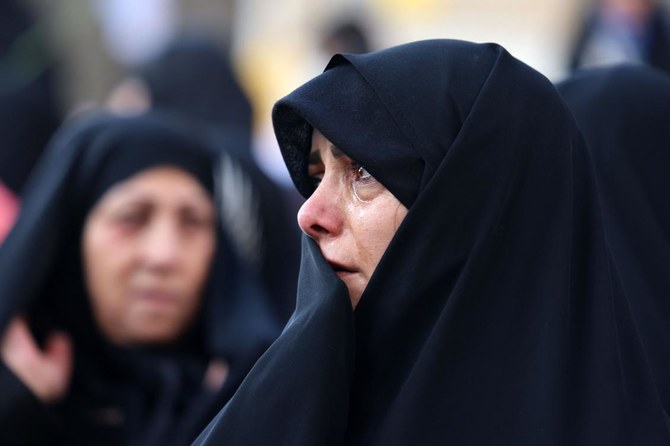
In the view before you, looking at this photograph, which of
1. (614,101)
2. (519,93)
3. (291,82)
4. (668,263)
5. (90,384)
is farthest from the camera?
(291,82)

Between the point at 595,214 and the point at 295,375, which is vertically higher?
the point at 595,214

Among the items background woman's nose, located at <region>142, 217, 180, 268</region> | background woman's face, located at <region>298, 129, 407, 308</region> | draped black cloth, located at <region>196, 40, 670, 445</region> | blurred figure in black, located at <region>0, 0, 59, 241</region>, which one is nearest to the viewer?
draped black cloth, located at <region>196, 40, 670, 445</region>

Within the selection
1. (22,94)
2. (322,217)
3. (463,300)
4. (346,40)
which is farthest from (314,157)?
(346,40)

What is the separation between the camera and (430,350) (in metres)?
2.27

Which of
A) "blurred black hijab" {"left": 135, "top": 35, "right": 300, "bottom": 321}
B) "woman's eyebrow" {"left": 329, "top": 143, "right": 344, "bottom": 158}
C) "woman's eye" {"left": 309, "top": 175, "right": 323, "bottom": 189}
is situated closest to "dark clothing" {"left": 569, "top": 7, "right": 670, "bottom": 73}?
"blurred black hijab" {"left": 135, "top": 35, "right": 300, "bottom": 321}

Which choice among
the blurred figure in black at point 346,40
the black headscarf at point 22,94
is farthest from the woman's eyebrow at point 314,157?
the blurred figure in black at point 346,40

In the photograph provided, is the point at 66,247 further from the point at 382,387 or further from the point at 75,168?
the point at 382,387

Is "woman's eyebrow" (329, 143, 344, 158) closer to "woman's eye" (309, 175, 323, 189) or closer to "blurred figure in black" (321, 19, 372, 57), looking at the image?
"woman's eye" (309, 175, 323, 189)

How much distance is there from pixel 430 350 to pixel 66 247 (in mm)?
2155

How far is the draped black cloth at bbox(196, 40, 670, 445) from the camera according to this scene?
225 centimetres

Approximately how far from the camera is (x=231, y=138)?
18.1ft

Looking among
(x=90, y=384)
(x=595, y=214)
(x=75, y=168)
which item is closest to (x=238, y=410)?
(x=595, y=214)

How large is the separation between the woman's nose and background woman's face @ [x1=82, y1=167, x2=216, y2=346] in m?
1.64

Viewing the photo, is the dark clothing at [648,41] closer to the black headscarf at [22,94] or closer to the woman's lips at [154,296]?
the black headscarf at [22,94]
